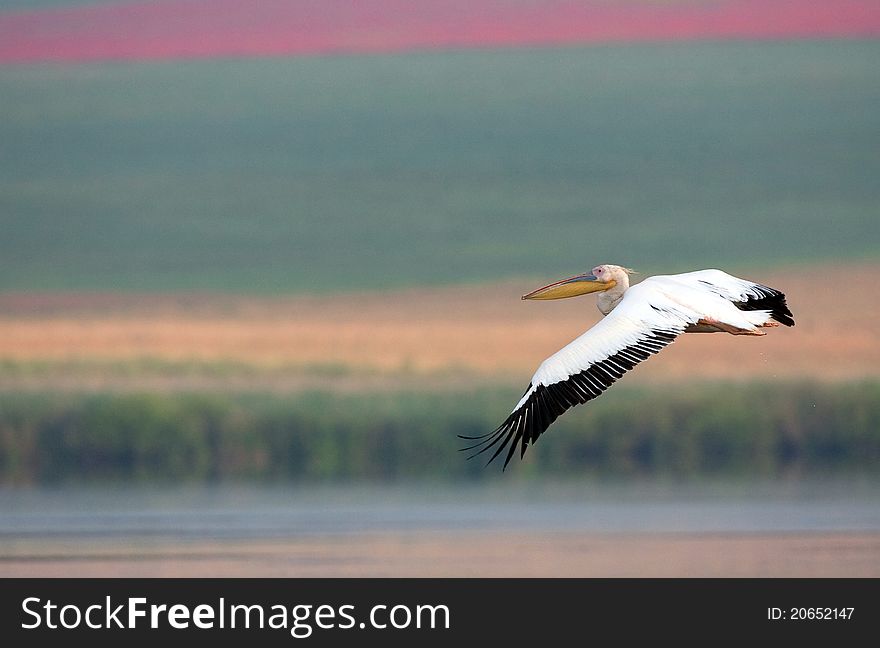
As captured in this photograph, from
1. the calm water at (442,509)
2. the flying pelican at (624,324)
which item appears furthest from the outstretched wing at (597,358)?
the calm water at (442,509)

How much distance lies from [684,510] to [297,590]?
12.9 meters

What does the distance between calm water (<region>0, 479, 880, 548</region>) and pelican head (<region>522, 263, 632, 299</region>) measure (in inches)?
442

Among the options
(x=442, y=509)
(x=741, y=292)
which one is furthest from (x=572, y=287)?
(x=442, y=509)

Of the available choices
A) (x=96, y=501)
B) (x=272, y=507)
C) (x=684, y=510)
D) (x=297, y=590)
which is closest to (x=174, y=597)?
(x=297, y=590)

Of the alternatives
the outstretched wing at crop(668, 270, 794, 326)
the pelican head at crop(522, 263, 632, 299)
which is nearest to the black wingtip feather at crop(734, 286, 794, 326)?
the outstretched wing at crop(668, 270, 794, 326)

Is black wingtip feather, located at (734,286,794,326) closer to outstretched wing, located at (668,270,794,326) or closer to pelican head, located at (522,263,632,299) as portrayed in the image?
outstretched wing, located at (668,270,794,326)

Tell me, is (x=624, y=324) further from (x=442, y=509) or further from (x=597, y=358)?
(x=442, y=509)

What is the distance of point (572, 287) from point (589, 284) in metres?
0.14

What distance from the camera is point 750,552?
73.1ft

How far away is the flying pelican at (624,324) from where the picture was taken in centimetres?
1295

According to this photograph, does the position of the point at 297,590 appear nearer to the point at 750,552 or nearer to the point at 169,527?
the point at 750,552

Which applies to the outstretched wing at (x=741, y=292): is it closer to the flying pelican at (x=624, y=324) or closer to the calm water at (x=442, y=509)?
the flying pelican at (x=624, y=324)

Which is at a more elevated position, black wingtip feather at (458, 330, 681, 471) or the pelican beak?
the pelican beak

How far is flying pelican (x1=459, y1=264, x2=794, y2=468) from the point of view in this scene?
12953 mm
